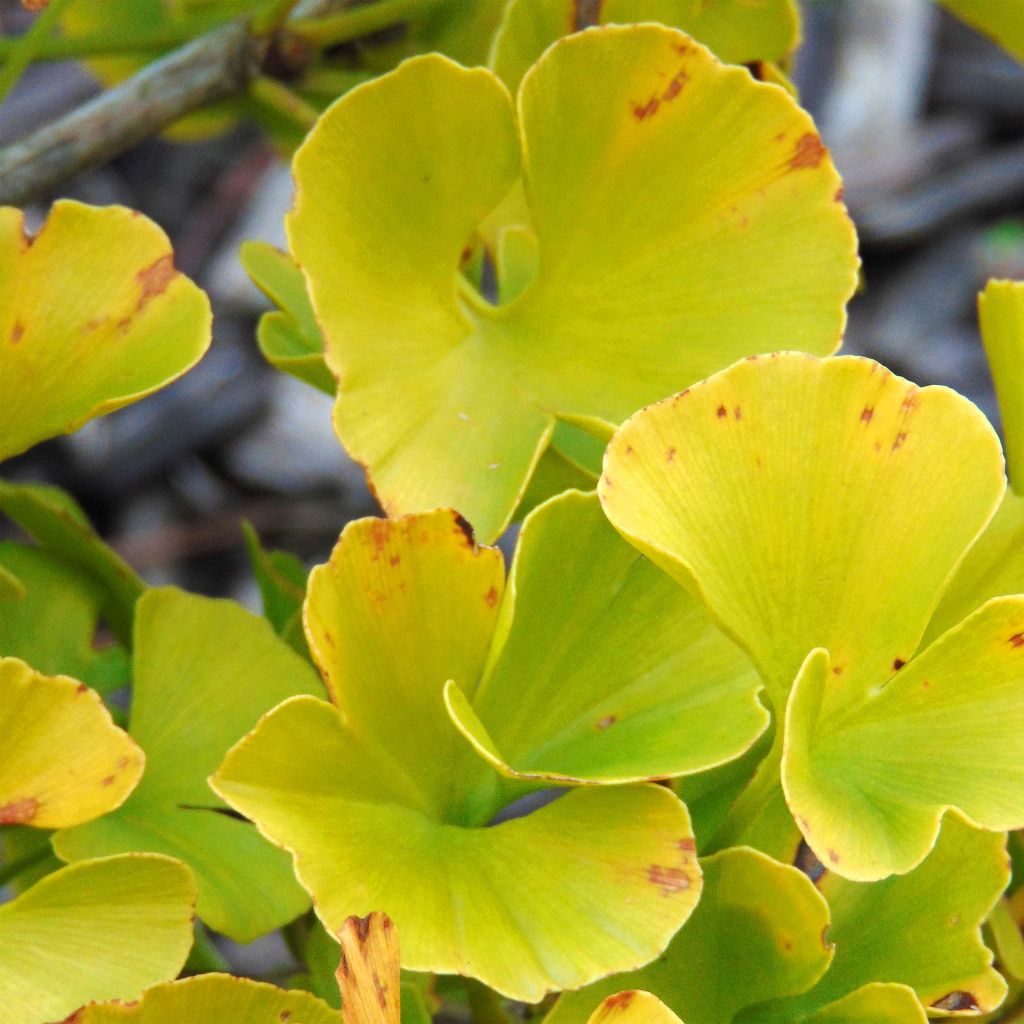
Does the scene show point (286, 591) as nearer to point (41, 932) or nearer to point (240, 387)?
point (41, 932)

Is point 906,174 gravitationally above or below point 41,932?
below

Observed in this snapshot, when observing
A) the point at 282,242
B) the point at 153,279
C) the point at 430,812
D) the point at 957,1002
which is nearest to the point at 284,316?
the point at 153,279

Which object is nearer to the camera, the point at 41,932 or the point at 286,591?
the point at 41,932

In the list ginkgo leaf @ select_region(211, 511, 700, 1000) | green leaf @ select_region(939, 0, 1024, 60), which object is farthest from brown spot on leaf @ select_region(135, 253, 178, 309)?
green leaf @ select_region(939, 0, 1024, 60)

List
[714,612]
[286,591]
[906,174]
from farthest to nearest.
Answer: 1. [906,174]
2. [286,591]
3. [714,612]

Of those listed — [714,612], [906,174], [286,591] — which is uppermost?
[714,612]

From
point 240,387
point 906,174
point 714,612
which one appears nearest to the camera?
point 714,612

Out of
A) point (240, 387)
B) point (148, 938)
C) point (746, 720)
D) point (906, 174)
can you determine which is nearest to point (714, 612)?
point (746, 720)

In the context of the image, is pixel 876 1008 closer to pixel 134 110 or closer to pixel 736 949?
pixel 736 949
